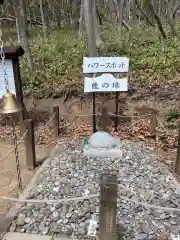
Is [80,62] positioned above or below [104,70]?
below

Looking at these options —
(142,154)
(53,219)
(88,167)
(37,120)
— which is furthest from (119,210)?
(37,120)

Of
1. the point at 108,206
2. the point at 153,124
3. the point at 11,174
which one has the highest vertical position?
the point at 108,206

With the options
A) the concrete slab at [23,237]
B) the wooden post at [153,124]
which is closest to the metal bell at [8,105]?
the concrete slab at [23,237]

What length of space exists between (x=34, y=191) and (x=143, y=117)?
3695 millimetres

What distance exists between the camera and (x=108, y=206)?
8.41 ft

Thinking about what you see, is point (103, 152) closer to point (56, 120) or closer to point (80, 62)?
point (56, 120)

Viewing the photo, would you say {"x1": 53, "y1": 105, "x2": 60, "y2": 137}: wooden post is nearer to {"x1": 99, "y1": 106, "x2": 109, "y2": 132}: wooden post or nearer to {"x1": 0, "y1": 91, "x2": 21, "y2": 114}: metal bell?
{"x1": 99, "y1": 106, "x2": 109, "y2": 132}: wooden post

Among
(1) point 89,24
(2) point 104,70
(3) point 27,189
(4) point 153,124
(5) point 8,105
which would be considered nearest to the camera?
(5) point 8,105

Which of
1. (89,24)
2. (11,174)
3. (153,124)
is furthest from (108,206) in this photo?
(89,24)

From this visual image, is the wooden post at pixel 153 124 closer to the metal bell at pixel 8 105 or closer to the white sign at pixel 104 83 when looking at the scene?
the white sign at pixel 104 83

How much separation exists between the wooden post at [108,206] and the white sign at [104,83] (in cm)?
299

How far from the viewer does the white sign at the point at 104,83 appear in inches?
211

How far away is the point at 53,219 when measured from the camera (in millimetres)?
3170

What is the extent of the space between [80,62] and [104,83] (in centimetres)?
451
